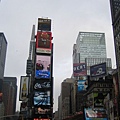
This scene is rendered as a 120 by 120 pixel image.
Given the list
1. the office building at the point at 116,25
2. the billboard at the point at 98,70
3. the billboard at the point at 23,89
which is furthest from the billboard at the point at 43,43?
the billboard at the point at 23,89

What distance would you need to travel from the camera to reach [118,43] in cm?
8506

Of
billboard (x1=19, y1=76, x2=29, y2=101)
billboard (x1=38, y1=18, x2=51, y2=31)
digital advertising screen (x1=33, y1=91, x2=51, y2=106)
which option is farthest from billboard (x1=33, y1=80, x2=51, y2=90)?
billboard (x1=19, y1=76, x2=29, y2=101)

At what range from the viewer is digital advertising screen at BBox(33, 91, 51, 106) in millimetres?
93819

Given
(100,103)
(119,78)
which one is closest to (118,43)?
(119,78)

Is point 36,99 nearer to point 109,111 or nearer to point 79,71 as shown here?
point 79,71

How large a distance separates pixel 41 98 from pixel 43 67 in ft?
48.6

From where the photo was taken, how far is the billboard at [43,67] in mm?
99812

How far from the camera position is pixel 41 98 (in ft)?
315

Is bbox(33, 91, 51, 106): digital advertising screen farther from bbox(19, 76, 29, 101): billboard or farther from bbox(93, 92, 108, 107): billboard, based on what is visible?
bbox(19, 76, 29, 101): billboard

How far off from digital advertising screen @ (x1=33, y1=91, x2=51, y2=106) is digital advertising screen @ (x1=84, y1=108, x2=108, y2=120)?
25577mm

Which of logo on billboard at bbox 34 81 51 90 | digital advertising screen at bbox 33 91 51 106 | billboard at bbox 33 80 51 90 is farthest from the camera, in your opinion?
logo on billboard at bbox 34 81 51 90

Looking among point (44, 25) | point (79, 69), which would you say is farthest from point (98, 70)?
point (44, 25)

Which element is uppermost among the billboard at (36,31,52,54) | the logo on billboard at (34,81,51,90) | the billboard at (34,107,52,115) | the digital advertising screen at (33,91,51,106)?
the billboard at (36,31,52,54)

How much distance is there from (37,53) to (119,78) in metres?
43.6
